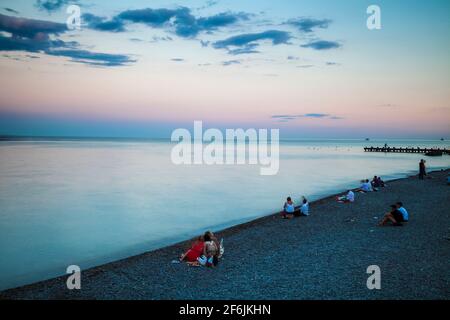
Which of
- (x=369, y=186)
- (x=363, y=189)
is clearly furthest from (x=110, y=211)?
(x=369, y=186)

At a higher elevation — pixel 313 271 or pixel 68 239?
pixel 313 271

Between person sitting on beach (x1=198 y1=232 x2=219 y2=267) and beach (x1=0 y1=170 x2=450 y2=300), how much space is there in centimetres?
26

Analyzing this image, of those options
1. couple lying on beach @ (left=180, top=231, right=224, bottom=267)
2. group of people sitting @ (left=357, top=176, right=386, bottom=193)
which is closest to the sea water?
group of people sitting @ (left=357, top=176, right=386, bottom=193)

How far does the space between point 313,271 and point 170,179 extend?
35229 millimetres

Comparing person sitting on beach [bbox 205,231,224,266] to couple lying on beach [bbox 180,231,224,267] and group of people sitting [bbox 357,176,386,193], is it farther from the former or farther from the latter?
group of people sitting [bbox 357,176,386,193]

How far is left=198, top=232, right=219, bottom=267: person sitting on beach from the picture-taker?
10383 mm

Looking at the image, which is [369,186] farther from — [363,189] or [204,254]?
[204,254]

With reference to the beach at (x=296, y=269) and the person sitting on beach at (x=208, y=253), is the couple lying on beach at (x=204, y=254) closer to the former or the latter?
the person sitting on beach at (x=208, y=253)

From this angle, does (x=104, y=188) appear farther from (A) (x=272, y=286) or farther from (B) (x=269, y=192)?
(A) (x=272, y=286)

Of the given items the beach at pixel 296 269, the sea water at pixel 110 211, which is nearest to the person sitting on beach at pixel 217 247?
the beach at pixel 296 269

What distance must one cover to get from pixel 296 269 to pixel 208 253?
2731 mm

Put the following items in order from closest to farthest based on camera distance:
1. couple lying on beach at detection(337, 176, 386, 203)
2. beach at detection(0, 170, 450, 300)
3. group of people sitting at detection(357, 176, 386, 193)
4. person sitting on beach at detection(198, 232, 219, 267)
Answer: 1. beach at detection(0, 170, 450, 300)
2. person sitting on beach at detection(198, 232, 219, 267)
3. couple lying on beach at detection(337, 176, 386, 203)
4. group of people sitting at detection(357, 176, 386, 193)
